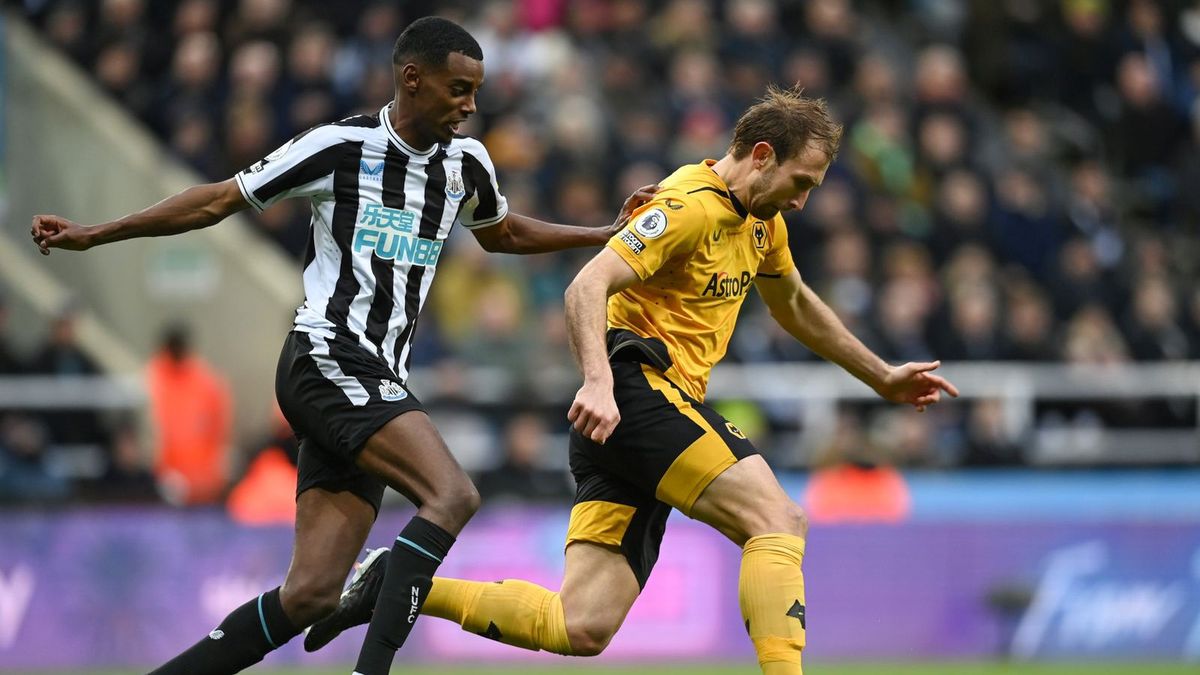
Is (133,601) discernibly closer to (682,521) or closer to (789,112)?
(682,521)

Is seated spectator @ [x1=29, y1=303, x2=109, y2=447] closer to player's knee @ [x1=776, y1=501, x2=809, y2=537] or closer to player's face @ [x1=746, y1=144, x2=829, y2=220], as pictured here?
player's face @ [x1=746, y1=144, x2=829, y2=220]

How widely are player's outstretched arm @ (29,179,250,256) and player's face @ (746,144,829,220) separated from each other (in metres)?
1.83

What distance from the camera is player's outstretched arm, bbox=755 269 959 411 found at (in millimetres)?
7246

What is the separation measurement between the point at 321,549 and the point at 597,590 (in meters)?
1.03

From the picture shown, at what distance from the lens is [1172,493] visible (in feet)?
42.6

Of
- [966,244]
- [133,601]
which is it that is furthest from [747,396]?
[133,601]

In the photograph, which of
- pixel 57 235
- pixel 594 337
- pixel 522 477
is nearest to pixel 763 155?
pixel 594 337

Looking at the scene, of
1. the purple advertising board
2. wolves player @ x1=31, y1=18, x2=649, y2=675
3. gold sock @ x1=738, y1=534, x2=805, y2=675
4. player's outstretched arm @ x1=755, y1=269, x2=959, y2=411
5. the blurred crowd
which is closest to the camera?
gold sock @ x1=738, y1=534, x2=805, y2=675

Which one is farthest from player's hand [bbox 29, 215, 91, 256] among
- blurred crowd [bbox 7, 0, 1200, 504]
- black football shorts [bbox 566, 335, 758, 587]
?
blurred crowd [bbox 7, 0, 1200, 504]

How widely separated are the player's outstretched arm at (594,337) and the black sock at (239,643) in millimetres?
1278

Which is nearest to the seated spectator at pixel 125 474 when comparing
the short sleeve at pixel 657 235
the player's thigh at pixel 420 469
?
the player's thigh at pixel 420 469

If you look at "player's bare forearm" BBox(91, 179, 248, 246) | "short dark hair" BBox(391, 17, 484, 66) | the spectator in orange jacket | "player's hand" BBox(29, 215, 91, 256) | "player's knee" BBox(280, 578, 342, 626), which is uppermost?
the spectator in orange jacket

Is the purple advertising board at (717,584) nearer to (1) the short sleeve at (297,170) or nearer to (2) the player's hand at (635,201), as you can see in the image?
(2) the player's hand at (635,201)

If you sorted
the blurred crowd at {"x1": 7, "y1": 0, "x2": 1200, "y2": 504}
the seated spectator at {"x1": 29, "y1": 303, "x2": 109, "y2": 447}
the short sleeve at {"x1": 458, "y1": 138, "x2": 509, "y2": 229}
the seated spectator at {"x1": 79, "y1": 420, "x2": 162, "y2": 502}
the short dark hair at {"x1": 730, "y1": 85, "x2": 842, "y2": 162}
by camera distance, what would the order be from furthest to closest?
the blurred crowd at {"x1": 7, "y1": 0, "x2": 1200, "y2": 504} < the seated spectator at {"x1": 29, "y1": 303, "x2": 109, "y2": 447} < the seated spectator at {"x1": 79, "y1": 420, "x2": 162, "y2": 502} < the short sleeve at {"x1": 458, "y1": 138, "x2": 509, "y2": 229} < the short dark hair at {"x1": 730, "y1": 85, "x2": 842, "y2": 162}
